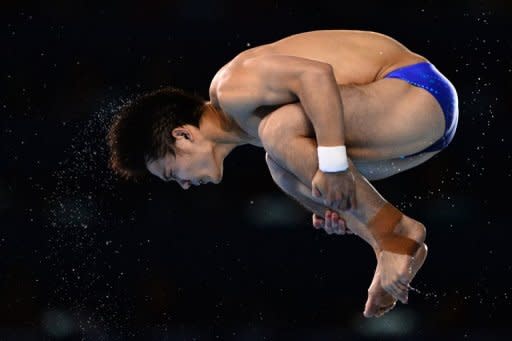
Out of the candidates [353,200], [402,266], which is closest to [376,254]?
[402,266]

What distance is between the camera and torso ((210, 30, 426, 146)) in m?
3.00

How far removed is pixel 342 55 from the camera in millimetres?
3012

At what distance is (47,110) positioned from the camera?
17.3 ft

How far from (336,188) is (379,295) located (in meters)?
0.45

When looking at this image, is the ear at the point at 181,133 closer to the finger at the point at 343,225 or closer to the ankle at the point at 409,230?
the finger at the point at 343,225

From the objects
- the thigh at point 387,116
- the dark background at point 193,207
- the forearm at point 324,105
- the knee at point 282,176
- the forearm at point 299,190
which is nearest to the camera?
the forearm at point 324,105

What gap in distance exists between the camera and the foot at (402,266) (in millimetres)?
2904

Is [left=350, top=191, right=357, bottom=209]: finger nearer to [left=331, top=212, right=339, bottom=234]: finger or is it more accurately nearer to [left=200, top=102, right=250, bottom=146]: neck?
[left=331, top=212, right=339, bottom=234]: finger

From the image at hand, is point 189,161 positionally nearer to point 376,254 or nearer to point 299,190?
point 299,190

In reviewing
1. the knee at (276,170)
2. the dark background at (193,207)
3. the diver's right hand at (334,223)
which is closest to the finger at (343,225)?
the diver's right hand at (334,223)

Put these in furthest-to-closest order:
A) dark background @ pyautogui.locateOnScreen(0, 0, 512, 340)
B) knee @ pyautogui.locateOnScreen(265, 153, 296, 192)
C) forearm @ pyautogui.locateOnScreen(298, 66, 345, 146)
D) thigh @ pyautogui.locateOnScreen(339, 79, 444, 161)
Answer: dark background @ pyautogui.locateOnScreen(0, 0, 512, 340) < knee @ pyautogui.locateOnScreen(265, 153, 296, 192) < thigh @ pyautogui.locateOnScreen(339, 79, 444, 161) < forearm @ pyautogui.locateOnScreen(298, 66, 345, 146)

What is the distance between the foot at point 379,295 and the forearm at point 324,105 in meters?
0.45

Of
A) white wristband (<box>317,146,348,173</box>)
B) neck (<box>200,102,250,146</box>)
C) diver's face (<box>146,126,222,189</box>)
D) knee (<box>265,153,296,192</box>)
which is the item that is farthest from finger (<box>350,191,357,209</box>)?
diver's face (<box>146,126,222,189</box>)

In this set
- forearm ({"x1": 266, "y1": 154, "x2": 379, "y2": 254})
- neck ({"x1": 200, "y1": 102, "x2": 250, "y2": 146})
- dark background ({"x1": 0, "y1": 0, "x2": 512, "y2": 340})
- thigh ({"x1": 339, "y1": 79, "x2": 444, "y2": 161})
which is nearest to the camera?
thigh ({"x1": 339, "y1": 79, "x2": 444, "y2": 161})
